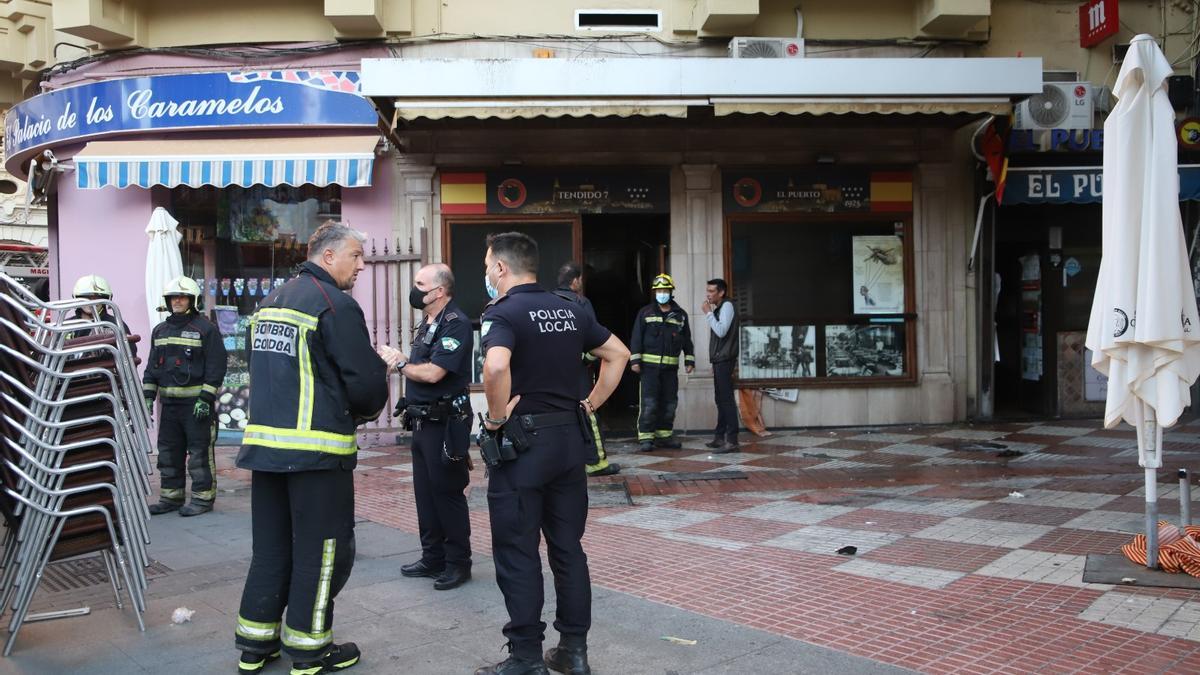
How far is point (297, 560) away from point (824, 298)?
9.65 meters

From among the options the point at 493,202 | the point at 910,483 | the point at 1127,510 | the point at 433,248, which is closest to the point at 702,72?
the point at 493,202

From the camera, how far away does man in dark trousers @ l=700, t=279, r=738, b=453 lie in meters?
10.8

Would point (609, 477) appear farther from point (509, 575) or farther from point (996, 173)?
point (996, 173)

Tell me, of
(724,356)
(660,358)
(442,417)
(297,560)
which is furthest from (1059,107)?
(297,560)

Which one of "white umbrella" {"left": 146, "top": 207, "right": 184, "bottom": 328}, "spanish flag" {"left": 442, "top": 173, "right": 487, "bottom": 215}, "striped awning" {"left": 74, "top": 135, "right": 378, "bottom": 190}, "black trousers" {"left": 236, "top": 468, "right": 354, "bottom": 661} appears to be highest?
"striped awning" {"left": 74, "top": 135, "right": 378, "bottom": 190}

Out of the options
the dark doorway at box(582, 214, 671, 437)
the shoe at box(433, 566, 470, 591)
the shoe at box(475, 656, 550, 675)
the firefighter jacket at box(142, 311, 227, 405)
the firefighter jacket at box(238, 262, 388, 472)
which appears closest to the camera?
the shoe at box(475, 656, 550, 675)

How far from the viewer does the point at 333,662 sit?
4234 mm

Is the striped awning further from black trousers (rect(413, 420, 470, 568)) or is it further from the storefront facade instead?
black trousers (rect(413, 420, 470, 568))

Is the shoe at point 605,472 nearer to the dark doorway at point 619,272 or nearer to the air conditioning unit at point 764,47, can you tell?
the dark doorway at point 619,272

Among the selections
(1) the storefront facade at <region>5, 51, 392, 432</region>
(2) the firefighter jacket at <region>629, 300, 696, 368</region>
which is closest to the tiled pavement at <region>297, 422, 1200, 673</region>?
(2) the firefighter jacket at <region>629, 300, 696, 368</region>

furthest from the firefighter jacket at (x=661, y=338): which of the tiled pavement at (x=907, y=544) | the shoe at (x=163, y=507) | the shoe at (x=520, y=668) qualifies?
the shoe at (x=520, y=668)

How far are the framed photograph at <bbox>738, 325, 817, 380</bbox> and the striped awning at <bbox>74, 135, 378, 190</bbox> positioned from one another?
5374 mm

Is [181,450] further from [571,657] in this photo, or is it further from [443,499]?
[571,657]

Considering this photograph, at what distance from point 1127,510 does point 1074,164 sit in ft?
22.9
